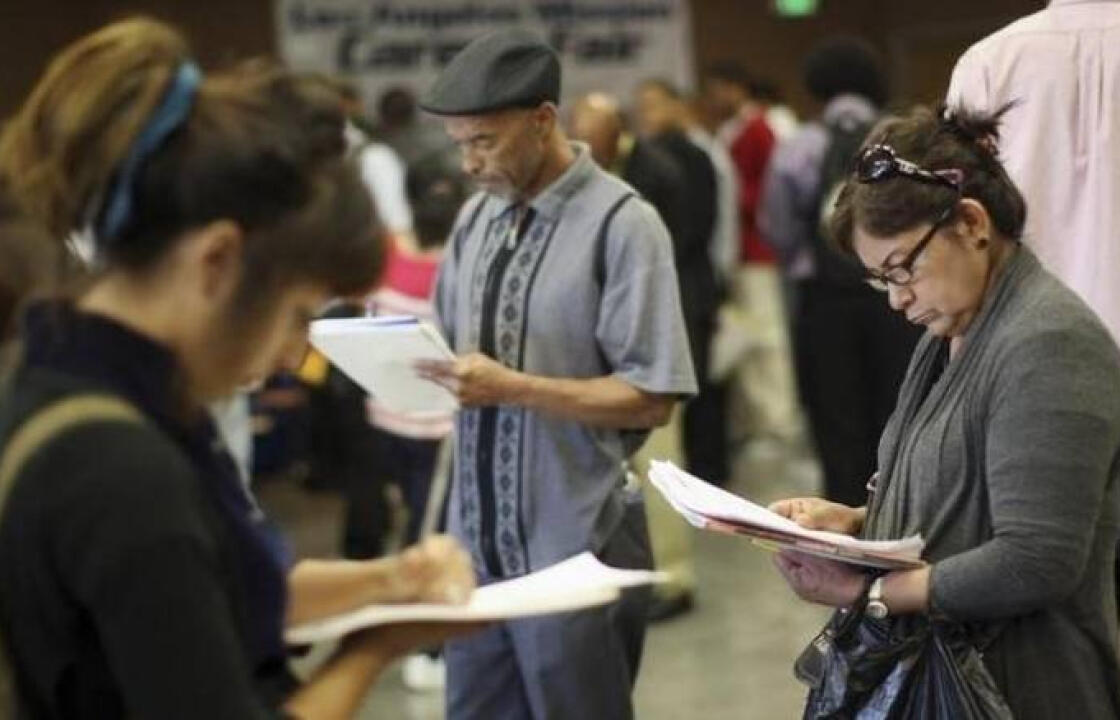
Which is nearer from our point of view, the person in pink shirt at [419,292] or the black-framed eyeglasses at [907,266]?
the black-framed eyeglasses at [907,266]

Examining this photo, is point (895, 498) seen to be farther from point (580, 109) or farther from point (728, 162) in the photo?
Answer: point (728, 162)

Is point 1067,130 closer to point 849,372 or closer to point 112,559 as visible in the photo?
point 112,559

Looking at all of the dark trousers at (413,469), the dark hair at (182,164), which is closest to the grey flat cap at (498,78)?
the dark hair at (182,164)

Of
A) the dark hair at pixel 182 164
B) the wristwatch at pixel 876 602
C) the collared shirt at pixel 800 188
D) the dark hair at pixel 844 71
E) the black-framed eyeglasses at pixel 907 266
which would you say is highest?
the dark hair at pixel 182 164

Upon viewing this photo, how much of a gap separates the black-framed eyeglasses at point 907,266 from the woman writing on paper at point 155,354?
81 centimetres

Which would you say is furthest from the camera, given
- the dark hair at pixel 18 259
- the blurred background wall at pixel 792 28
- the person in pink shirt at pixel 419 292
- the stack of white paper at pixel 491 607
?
the blurred background wall at pixel 792 28

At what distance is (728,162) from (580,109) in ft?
7.94

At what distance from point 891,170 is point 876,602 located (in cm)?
50

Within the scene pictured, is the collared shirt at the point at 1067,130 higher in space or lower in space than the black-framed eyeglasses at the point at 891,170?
lower

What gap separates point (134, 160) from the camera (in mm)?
1252

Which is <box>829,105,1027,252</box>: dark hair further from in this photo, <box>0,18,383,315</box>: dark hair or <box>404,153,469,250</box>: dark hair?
<box>404,153,469,250</box>: dark hair

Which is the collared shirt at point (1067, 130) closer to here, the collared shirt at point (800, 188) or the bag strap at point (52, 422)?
the bag strap at point (52, 422)

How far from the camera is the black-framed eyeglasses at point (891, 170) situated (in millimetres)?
1957

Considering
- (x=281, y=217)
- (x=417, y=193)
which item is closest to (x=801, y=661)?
(x=281, y=217)
